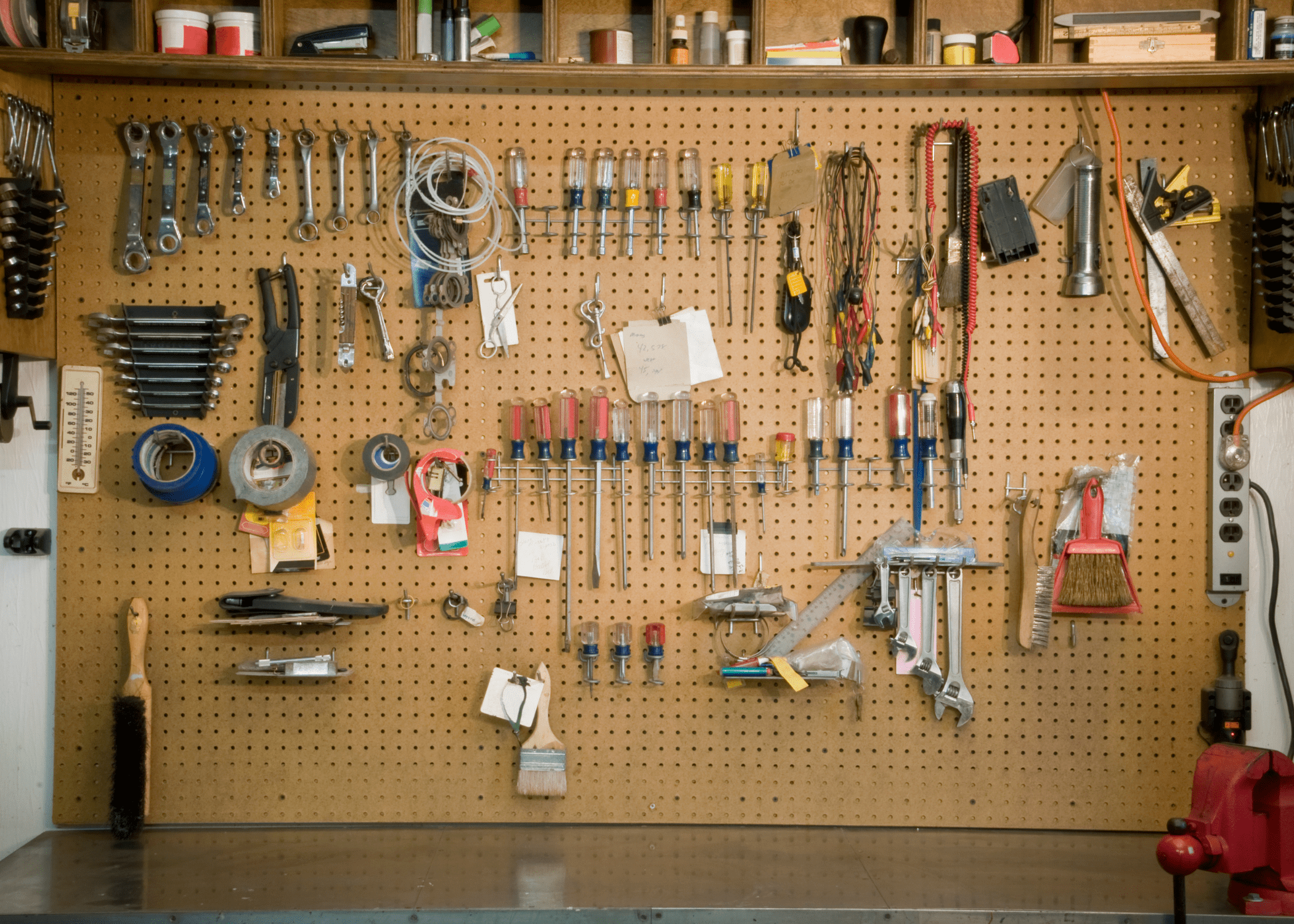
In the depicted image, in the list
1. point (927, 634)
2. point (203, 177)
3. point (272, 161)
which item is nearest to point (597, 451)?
point (927, 634)

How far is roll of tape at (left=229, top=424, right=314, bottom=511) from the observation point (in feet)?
6.93

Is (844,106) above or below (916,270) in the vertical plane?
above

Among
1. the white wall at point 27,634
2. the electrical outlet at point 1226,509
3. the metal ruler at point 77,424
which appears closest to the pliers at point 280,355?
the metal ruler at point 77,424

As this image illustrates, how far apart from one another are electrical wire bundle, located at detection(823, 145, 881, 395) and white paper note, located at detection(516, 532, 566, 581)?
82cm

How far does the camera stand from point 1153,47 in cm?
209

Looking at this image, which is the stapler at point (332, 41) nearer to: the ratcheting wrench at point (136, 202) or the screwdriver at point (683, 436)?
the ratcheting wrench at point (136, 202)

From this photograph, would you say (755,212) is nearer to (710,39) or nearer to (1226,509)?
(710,39)

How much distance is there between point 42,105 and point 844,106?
6.41 ft

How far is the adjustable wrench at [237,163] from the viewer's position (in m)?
2.21

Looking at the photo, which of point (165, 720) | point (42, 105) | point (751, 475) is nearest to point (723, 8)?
point (751, 475)

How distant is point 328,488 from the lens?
225 centimetres

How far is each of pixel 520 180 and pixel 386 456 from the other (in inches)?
29.7

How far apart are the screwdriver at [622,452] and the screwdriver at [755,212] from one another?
14.8 inches

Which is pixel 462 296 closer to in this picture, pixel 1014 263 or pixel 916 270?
pixel 916 270
